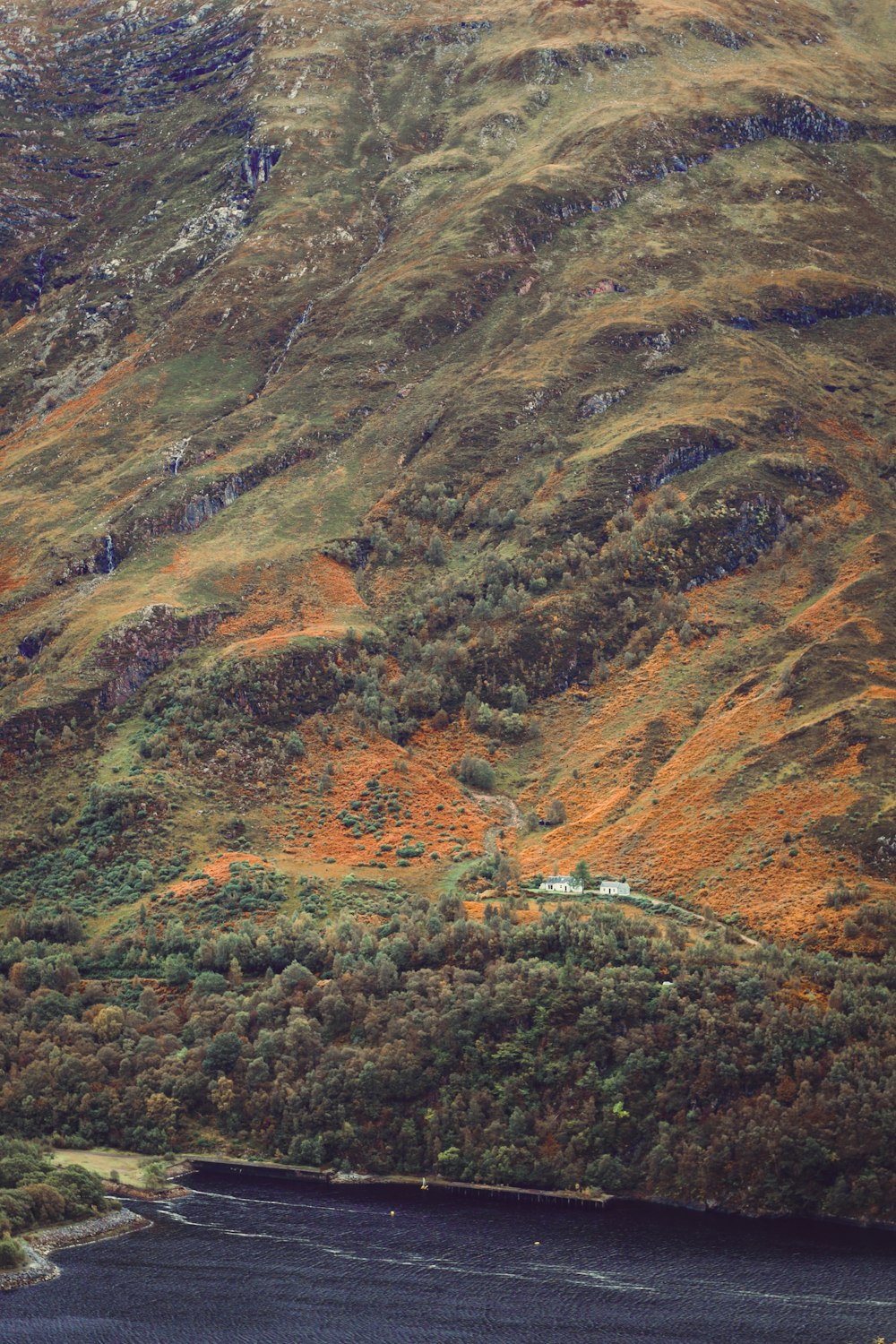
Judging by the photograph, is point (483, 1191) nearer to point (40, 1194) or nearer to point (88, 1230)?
point (88, 1230)

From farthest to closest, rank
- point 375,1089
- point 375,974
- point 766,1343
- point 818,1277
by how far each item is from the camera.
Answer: point 375,974 → point 375,1089 → point 818,1277 → point 766,1343

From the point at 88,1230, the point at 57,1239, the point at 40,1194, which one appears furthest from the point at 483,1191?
the point at 40,1194

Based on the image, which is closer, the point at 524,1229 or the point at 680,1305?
the point at 680,1305

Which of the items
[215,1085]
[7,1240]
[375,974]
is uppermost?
[375,974]

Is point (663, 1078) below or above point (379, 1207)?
above

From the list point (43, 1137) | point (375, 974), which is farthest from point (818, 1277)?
point (43, 1137)

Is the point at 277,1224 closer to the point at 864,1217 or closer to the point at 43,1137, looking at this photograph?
the point at 43,1137

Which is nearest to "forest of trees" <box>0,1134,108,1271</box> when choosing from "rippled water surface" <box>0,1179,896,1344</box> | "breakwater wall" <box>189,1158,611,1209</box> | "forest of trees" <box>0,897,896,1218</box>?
"rippled water surface" <box>0,1179,896,1344</box>

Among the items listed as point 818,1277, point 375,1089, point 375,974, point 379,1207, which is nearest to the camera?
point 818,1277
